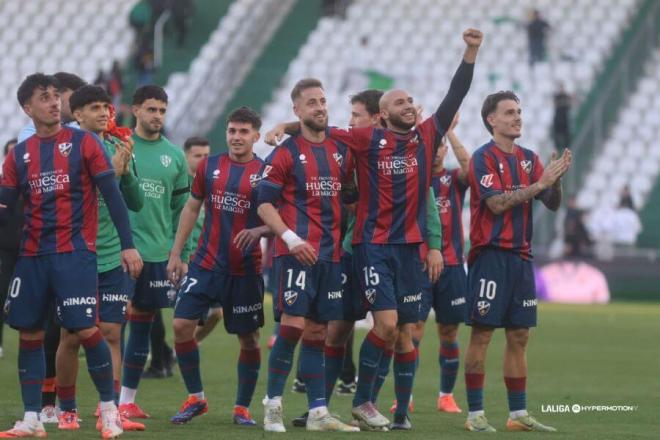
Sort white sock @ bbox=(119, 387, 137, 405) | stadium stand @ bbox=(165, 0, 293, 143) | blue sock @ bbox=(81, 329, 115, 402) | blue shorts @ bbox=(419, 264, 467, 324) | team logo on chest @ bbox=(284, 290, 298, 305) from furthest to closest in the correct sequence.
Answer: stadium stand @ bbox=(165, 0, 293, 143) → blue shorts @ bbox=(419, 264, 467, 324) → white sock @ bbox=(119, 387, 137, 405) → team logo on chest @ bbox=(284, 290, 298, 305) → blue sock @ bbox=(81, 329, 115, 402)

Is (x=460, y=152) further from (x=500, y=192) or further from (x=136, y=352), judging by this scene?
(x=136, y=352)

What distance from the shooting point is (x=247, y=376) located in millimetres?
9609

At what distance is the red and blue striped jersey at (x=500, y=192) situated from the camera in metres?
9.41

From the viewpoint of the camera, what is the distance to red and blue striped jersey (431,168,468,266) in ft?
37.0

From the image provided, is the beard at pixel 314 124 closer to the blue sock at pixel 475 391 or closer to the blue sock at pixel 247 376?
the blue sock at pixel 247 376

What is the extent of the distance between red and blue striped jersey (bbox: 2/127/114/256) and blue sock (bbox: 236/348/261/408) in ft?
5.55

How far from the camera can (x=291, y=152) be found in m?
9.18

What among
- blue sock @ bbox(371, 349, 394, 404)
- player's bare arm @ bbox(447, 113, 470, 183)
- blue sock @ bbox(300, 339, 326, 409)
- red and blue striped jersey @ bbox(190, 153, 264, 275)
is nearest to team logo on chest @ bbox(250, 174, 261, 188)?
red and blue striped jersey @ bbox(190, 153, 264, 275)

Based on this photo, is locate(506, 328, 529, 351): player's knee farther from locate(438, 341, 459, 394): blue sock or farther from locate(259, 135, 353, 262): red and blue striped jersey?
locate(438, 341, 459, 394): blue sock

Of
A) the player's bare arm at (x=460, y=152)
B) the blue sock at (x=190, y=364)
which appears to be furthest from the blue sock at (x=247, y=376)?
the player's bare arm at (x=460, y=152)

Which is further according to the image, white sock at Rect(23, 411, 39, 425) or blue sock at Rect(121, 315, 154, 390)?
blue sock at Rect(121, 315, 154, 390)

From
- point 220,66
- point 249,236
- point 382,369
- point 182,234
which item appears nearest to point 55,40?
point 220,66

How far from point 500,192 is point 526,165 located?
365mm

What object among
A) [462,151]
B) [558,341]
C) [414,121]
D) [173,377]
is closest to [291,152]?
[414,121]
